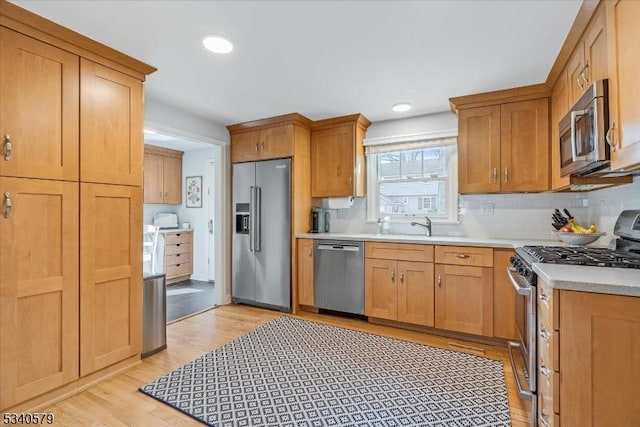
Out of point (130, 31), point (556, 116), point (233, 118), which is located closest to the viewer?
point (130, 31)

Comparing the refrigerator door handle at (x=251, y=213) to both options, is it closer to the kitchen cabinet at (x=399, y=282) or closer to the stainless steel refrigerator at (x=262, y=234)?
the stainless steel refrigerator at (x=262, y=234)

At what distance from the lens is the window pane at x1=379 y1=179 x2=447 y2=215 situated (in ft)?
11.6

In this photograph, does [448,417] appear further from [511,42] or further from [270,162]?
[270,162]

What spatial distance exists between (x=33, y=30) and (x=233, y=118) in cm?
198

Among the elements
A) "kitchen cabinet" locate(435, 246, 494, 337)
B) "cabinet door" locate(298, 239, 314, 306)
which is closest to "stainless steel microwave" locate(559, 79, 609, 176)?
"kitchen cabinet" locate(435, 246, 494, 337)

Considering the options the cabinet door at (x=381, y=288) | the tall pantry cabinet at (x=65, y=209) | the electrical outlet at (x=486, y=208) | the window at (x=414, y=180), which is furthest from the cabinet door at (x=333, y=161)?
the tall pantry cabinet at (x=65, y=209)

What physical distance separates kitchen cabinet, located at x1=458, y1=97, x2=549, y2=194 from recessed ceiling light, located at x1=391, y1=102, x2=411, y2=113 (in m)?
0.52

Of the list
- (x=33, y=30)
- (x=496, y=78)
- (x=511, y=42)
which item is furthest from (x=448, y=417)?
(x=33, y=30)

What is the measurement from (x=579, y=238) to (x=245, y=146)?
3.43 meters

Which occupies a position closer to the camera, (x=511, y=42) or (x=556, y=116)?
(x=511, y=42)

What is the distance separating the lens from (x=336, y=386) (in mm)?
2066

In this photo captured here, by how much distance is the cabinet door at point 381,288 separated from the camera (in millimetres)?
3154

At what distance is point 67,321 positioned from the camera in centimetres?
195

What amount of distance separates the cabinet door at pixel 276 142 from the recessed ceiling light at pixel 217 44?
151 centimetres
